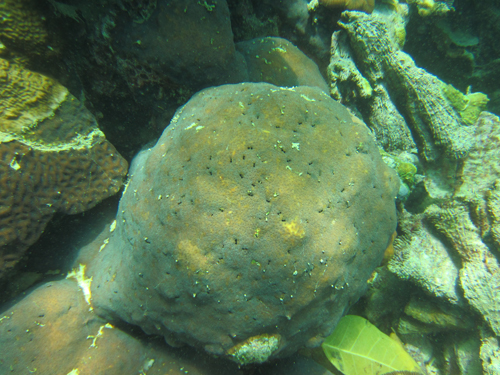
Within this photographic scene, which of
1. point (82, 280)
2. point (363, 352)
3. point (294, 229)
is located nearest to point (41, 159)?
point (82, 280)

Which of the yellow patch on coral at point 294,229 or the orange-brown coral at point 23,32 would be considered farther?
the orange-brown coral at point 23,32

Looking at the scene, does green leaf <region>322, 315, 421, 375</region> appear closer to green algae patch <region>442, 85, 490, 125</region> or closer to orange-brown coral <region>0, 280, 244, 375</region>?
orange-brown coral <region>0, 280, 244, 375</region>

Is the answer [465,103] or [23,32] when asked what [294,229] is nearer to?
[23,32]

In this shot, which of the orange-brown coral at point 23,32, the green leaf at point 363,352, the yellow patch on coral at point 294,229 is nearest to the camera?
the yellow patch on coral at point 294,229

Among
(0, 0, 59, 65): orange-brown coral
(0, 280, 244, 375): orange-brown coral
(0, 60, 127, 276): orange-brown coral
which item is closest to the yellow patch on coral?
(0, 280, 244, 375): orange-brown coral

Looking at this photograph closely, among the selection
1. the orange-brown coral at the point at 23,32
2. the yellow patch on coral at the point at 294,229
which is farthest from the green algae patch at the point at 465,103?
the orange-brown coral at the point at 23,32

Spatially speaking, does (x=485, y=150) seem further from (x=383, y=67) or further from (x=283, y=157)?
(x=283, y=157)

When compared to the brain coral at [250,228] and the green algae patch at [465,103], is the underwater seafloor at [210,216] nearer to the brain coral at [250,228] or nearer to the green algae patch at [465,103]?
the brain coral at [250,228]
